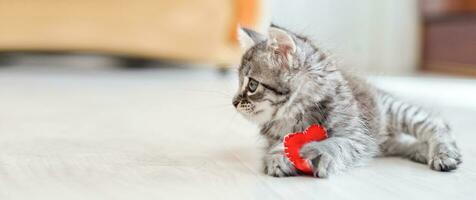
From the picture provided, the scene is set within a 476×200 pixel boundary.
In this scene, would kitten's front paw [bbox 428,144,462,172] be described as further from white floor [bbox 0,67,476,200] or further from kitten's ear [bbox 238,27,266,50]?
kitten's ear [bbox 238,27,266,50]

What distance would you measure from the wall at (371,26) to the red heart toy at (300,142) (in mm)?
3353

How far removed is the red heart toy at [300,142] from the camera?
47.0 inches

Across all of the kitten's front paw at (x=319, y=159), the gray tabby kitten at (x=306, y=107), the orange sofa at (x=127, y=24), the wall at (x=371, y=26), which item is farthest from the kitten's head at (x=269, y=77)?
the wall at (x=371, y=26)

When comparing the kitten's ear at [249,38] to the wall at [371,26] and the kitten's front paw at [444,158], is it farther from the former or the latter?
the wall at [371,26]

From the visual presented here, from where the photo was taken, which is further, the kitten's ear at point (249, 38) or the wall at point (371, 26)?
the wall at point (371, 26)

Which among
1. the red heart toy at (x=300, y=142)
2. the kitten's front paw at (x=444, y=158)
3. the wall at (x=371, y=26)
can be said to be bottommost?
the wall at (x=371, y=26)

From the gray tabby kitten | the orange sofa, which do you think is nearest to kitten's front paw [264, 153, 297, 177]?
the gray tabby kitten

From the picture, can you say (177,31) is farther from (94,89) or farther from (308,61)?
(308,61)

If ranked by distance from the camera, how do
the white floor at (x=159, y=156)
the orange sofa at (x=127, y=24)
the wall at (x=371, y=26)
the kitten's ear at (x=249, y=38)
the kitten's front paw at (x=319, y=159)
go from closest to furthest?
the white floor at (x=159, y=156)
the kitten's front paw at (x=319, y=159)
the kitten's ear at (x=249, y=38)
the orange sofa at (x=127, y=24)
the wall at (x=371, y=26)

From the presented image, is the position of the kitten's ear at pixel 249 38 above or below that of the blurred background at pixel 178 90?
above

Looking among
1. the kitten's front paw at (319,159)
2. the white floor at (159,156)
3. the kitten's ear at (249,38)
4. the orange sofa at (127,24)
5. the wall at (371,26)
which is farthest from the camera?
the wall at (371,26)

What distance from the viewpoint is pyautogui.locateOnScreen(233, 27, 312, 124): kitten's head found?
1229 mm

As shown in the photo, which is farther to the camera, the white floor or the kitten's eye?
the kitten's eye

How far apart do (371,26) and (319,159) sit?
Answer: 11.9 ft
